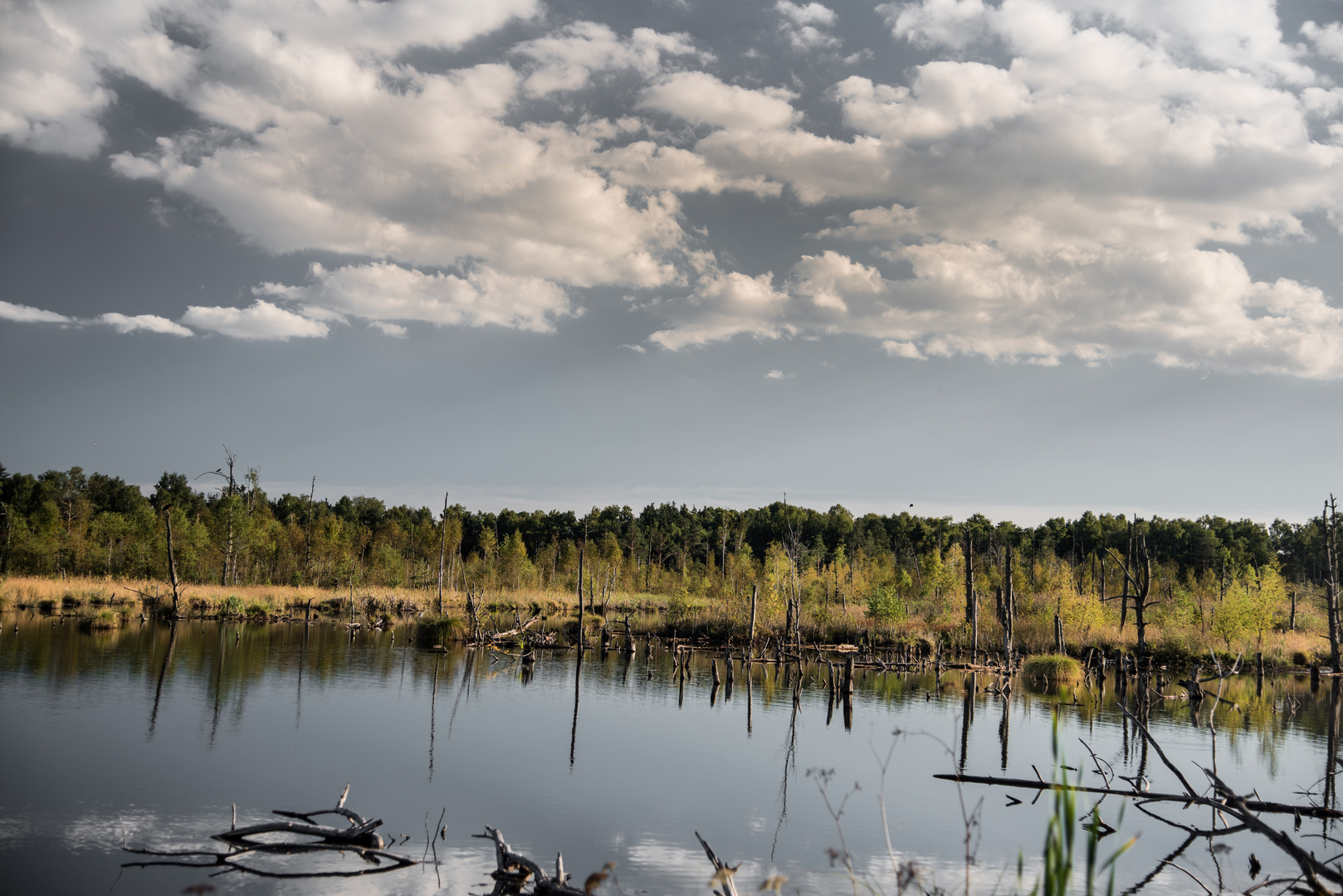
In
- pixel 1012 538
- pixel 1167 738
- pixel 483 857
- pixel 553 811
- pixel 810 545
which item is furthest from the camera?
pixel 1012 538

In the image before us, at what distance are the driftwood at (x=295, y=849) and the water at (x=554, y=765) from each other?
0.78ft

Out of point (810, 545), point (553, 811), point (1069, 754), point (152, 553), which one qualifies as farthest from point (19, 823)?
point (810, 545)

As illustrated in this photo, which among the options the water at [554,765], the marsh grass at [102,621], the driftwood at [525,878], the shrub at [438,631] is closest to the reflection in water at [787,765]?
the water at [554,765]

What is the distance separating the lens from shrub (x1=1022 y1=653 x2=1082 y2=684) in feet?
120

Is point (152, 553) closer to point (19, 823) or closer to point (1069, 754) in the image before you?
point (19, 823)

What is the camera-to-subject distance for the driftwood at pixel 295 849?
34.2 feet

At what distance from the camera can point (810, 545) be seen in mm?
107188

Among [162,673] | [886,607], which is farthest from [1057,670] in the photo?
[162,673]

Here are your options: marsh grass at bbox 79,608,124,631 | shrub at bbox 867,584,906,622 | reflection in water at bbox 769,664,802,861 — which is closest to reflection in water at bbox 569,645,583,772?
reflection in water at bbox 769,664,802,861

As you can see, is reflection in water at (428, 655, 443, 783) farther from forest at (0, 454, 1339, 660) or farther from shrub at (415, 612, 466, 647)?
forest at (0, 454, 1339, 660)

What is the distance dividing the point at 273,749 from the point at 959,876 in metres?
13.5

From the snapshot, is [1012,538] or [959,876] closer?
[959,876]

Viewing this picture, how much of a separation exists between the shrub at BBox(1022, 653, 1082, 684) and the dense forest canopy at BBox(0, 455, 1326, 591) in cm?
1026

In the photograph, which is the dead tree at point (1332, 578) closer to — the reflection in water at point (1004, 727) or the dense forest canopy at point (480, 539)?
the dense forest canopy at point (480, 539)
